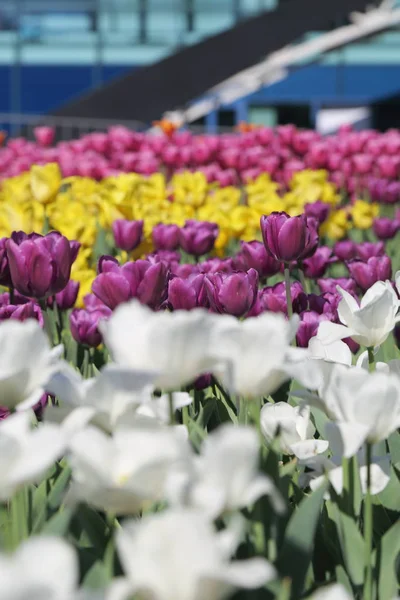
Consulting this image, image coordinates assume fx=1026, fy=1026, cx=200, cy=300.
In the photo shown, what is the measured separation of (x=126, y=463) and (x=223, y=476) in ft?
0.31

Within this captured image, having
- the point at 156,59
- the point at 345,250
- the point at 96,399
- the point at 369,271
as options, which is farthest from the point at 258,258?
the point at 156,59

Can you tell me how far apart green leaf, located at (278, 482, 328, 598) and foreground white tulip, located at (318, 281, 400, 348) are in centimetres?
40

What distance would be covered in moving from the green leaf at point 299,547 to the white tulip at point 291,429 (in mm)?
290

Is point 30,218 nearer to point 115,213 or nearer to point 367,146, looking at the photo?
point 115,213

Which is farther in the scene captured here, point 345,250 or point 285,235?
point 345,250

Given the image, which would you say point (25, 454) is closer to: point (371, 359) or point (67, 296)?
point (371, 359)

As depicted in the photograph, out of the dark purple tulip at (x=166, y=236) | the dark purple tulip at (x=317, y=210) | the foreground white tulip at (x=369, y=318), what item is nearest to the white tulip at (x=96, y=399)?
the foreground white tulip at (x=369, y=318)

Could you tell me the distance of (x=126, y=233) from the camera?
2.94m

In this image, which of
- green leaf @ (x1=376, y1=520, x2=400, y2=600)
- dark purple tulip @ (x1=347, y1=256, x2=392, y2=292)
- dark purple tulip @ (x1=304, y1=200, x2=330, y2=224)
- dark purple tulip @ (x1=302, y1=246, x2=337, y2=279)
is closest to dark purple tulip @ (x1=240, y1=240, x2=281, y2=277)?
dark purple tulip @ (x1=347, y1=256, x2=392, y2=292)

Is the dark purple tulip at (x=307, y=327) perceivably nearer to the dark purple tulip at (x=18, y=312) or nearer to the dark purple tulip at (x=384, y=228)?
the dark purple tulip at (x=18, y=312)

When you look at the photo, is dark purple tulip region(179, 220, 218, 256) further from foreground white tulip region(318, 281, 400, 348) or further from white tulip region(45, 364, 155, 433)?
white tulip region(45, 364, 155, 433)

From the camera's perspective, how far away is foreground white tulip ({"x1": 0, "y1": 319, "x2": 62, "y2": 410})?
983 millimetres

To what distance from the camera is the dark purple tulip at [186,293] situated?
6.00 ft

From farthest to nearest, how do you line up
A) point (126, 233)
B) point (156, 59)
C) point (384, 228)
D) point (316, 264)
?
point (156, 59) < point (384, 228) < point (126, 233) < point (316, 264)
